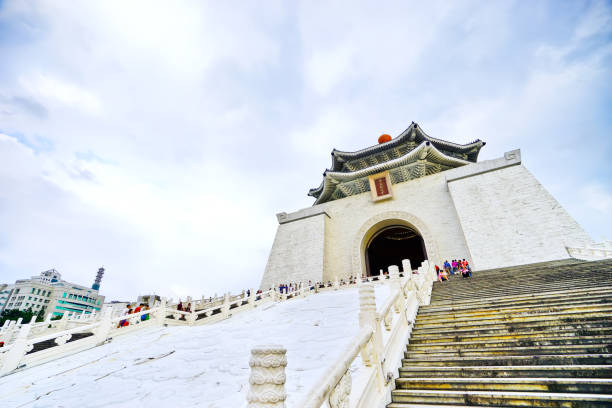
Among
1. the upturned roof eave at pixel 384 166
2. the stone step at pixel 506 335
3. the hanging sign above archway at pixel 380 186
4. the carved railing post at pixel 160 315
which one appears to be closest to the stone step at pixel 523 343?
the stone step at pixel 506 335

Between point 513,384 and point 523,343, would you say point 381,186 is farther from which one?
point 513,384

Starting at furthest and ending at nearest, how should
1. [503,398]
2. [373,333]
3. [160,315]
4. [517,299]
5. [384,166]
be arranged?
1. [384,166]
2. [160,315]
3. [517,299]
4. [373,333]
5. [503,398]

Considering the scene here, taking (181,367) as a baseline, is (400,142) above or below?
above

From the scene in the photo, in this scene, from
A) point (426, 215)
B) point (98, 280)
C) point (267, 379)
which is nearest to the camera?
point (267, 379)

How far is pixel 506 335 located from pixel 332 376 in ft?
11.1

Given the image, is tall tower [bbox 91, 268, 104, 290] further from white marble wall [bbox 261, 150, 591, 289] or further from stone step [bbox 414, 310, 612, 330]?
stone step [bbox 414, 310, 612, 330]

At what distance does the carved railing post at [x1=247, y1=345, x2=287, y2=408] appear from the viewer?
62.5 inches

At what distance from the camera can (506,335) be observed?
409cm

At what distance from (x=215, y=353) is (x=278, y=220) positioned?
56.1 feet

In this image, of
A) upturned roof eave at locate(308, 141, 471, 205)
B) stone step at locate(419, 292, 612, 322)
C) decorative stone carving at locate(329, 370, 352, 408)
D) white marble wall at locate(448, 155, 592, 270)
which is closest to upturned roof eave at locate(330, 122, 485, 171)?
upturned roof eave at locate(308, 141, 471, 205)

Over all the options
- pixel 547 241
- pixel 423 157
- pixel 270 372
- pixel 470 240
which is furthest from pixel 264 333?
pixel 423 157

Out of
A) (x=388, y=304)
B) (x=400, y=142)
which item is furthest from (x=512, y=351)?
(x=400, y=142)

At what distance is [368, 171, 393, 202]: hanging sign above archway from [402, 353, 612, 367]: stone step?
52.4 feet

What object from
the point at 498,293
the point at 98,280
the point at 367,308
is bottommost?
the point at 367,308
